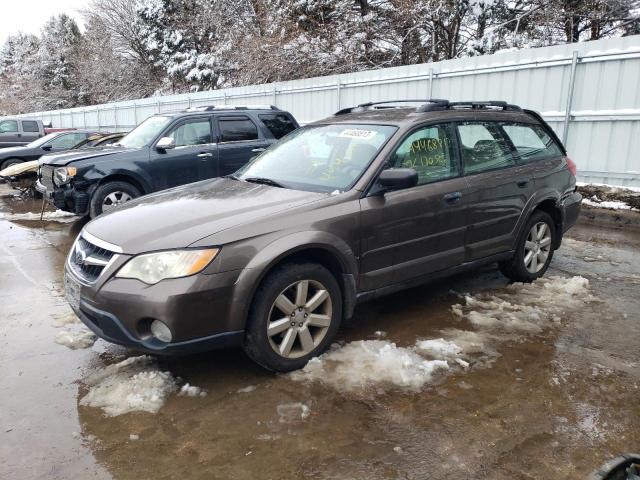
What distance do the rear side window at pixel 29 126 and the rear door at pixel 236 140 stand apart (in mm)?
13775

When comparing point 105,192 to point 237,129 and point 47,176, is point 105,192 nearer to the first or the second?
point 47,176

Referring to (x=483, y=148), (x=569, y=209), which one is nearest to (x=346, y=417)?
(x=483, y=148)

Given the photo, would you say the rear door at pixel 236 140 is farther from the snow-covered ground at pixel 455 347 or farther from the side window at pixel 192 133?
the snow-covered ground at pixel 455 347

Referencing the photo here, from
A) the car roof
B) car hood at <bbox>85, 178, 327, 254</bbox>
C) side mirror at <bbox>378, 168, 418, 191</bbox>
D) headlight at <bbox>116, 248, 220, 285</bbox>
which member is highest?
the car roof

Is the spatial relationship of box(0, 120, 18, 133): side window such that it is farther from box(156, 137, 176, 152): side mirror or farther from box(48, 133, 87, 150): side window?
box(156, 137, 176, 152): side mirror

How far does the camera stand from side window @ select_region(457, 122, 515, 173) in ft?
14.4

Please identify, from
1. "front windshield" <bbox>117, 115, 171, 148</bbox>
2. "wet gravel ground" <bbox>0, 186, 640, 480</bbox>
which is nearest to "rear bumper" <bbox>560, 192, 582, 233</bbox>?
"wet gravel ground" <bbox>0, 186, 640, 480</bbox>

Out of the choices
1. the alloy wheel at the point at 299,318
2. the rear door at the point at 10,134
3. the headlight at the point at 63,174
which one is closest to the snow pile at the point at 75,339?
the alloy wheel at the point at 299,318

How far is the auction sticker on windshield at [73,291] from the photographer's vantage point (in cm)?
329

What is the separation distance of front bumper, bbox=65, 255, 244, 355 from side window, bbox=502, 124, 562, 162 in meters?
3.19

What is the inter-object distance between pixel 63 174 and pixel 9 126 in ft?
44.4

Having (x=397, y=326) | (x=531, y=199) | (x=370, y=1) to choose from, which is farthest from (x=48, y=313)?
(x=370, y=1)

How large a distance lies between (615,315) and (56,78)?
184ft

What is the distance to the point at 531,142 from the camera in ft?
16.6
